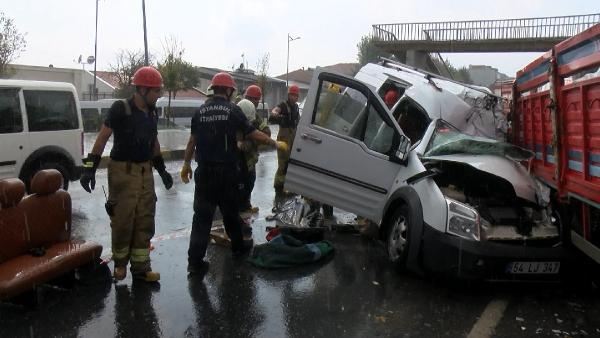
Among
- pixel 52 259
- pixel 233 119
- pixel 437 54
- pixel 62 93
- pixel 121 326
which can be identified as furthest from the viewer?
pixel 437 54

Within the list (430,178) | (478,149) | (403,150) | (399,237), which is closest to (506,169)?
(478,149)

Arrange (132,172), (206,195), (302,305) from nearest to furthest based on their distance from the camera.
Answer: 1. (302,305)
2. (132,172)
3. (206,195)

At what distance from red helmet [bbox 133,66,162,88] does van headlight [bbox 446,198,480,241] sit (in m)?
2.56

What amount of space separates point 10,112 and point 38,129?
0.43 metres

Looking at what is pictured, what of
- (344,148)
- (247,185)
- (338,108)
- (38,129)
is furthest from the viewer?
(38,129)

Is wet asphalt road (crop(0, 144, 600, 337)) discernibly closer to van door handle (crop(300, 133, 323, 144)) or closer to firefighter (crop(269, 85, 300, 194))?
van door handle (crop(300, 133, 323, 144))

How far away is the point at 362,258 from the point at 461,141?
4.86 ft

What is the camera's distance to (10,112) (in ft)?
23.1

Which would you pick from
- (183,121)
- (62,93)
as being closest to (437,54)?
(183,121)

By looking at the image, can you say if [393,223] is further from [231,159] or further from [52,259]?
[52,259]

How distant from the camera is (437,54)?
29203 mm

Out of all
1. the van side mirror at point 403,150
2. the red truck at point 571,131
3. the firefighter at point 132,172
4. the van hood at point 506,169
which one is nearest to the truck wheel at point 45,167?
the firefighter at point 132,172

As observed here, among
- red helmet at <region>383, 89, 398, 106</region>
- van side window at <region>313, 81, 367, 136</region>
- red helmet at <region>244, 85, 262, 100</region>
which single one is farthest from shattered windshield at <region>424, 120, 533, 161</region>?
red helmet at <region>244, 85, 262, 100</region>

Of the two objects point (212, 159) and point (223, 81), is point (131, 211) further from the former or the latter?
point (223, 81)
